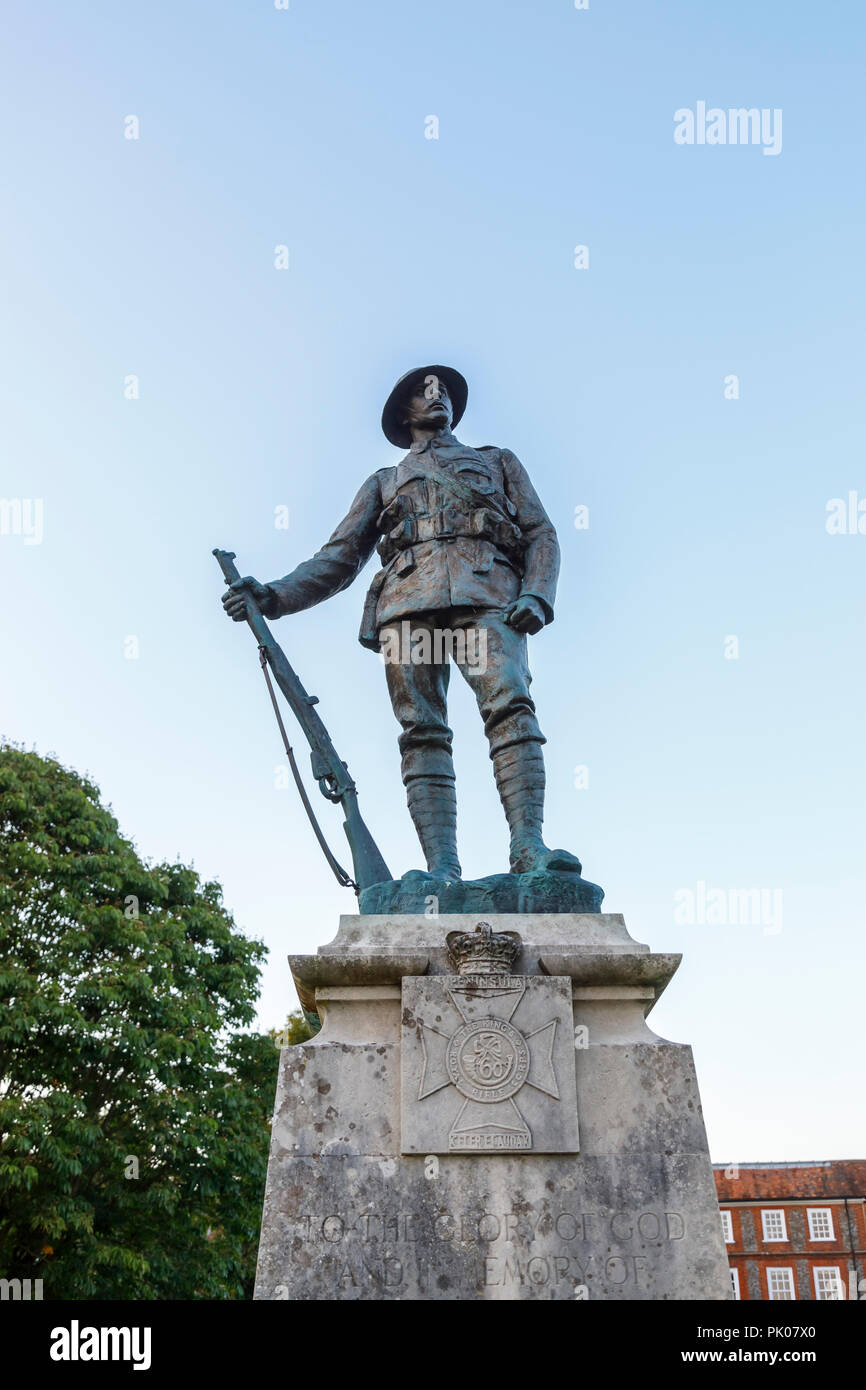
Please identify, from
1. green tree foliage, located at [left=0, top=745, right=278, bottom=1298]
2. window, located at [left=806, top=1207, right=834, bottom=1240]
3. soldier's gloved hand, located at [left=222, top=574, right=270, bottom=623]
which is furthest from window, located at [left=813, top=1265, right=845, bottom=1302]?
soldier's gloved hand, located at [left=222, top=574, right=270, bottom=623]

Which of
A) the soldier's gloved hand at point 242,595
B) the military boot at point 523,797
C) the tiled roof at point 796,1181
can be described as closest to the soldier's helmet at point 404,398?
the soldier's gloved hand at point 242,595

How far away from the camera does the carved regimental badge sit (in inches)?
179

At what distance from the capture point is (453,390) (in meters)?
7.41

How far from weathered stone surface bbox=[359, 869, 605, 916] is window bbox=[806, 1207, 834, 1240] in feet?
136

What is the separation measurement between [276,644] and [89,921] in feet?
38.5

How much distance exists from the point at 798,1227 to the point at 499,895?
1639 inches

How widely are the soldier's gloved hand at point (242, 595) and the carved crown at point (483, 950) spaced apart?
241 centimetres

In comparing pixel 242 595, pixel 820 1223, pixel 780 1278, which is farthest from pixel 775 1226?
pixel 242 595

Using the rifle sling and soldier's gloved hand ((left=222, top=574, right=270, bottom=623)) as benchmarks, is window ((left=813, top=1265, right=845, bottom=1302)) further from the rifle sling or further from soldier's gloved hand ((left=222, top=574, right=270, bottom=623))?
soldier's gloved hand ((left=222, top=574, right=270, bottom=623))

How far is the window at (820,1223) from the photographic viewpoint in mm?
40969

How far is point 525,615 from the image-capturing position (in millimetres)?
6129
